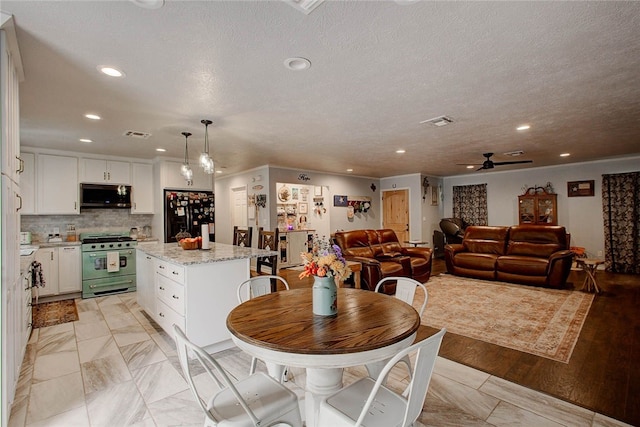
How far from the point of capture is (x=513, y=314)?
152 inches

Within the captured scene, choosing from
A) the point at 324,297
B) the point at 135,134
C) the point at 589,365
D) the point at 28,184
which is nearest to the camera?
the point at 324,297

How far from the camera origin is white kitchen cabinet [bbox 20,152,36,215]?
4.66m

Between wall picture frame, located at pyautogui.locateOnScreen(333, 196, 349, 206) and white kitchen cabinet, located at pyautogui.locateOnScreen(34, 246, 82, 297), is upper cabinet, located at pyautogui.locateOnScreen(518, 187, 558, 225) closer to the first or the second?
wall picture frame, located at pyautogui.locateOnScreen(333, 196, 349, 206)

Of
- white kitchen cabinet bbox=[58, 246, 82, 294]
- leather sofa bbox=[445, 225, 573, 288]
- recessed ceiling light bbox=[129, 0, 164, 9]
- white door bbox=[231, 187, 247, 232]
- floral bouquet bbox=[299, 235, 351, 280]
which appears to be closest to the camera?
recessed ceiling light bbox=[129, 0, 164, 9]

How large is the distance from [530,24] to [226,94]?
235 centimetres

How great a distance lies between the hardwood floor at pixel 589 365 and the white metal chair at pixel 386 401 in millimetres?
1614

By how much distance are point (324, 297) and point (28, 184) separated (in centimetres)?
553

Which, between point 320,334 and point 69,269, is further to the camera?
point 69,269

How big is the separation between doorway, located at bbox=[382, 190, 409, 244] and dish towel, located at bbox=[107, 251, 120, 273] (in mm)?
6825

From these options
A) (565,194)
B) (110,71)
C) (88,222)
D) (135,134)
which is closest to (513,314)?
(110,71)

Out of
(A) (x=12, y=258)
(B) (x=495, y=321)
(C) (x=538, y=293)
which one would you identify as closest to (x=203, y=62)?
(A) (x=12, y=258)

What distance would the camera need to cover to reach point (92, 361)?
2.77 m

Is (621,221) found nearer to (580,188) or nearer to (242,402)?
(580,188)

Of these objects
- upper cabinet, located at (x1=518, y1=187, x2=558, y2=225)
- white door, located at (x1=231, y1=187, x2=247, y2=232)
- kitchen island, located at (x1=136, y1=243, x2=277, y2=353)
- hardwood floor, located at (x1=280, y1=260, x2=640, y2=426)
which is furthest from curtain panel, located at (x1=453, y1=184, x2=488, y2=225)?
kitchen island, located at (x1=136, y1=243, x2=277, y2=353)
